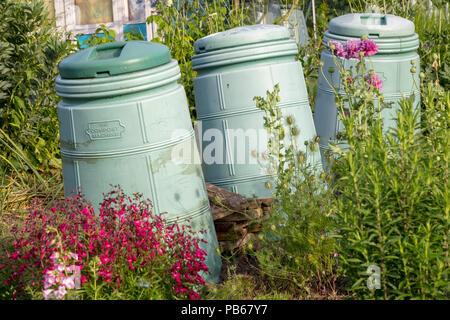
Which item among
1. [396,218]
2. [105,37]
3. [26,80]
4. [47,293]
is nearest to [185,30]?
[105,37]

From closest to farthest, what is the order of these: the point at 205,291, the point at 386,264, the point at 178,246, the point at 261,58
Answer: the point at 386,264
the point at 178,246
the point at 205,291
the point at 261,58

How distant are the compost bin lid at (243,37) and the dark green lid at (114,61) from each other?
0.52 m

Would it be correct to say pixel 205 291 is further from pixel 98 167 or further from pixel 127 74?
pixel 127 74

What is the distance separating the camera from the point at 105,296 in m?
2.32

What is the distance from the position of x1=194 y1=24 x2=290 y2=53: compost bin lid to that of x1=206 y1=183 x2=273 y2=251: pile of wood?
2.56ft

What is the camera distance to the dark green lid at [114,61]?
263 centimetres

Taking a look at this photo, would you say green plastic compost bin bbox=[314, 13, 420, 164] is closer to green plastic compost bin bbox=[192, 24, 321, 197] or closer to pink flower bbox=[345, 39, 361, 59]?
green plastic compost bin bbox=[192, 24, 321, 197]

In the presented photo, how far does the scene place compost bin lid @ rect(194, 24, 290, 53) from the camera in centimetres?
324

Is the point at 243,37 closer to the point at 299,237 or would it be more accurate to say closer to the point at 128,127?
the point at 128,127

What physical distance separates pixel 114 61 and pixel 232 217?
3.58ft

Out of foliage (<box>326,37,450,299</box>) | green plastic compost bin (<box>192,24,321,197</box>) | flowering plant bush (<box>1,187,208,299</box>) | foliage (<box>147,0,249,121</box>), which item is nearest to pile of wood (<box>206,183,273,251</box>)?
green plastic compost bin (<box>192,24,321,197</box>)

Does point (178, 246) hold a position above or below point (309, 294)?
above
